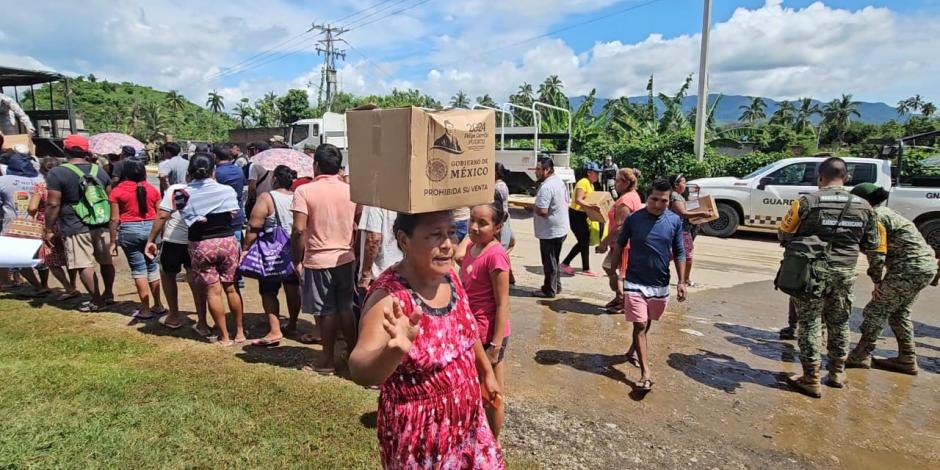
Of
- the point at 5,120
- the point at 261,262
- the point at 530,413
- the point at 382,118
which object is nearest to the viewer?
the point at 382,118

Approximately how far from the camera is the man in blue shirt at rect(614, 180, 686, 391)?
13.4 ft

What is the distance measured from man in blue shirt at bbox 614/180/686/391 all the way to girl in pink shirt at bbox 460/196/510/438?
5.15 feet

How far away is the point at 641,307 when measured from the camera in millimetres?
4039

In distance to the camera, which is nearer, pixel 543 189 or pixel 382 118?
pixel 382 118

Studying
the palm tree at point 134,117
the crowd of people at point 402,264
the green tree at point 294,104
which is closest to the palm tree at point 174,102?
the palm tree at point 134,117

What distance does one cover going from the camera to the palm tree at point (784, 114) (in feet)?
192

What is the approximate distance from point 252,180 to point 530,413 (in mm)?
4686

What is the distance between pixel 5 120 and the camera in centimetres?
924

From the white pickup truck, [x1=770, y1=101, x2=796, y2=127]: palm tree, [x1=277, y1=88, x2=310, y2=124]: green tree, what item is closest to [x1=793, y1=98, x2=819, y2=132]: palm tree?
[x1=770, y1=101, x2=796, y2=127]: palm tree

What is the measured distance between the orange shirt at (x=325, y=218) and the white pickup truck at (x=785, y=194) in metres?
8.31

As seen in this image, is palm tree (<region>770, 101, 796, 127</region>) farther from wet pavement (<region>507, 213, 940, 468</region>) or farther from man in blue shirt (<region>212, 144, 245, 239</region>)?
man in blue shirt (<region>212, 144, 245, 239</region>)

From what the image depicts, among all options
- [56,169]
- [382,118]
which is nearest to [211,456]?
[382,118]

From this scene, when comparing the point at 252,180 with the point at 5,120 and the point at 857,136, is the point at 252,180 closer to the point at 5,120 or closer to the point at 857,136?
the point at 5,120

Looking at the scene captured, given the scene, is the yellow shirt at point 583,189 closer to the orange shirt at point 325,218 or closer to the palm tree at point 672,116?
the orange shirt at point 325,218
